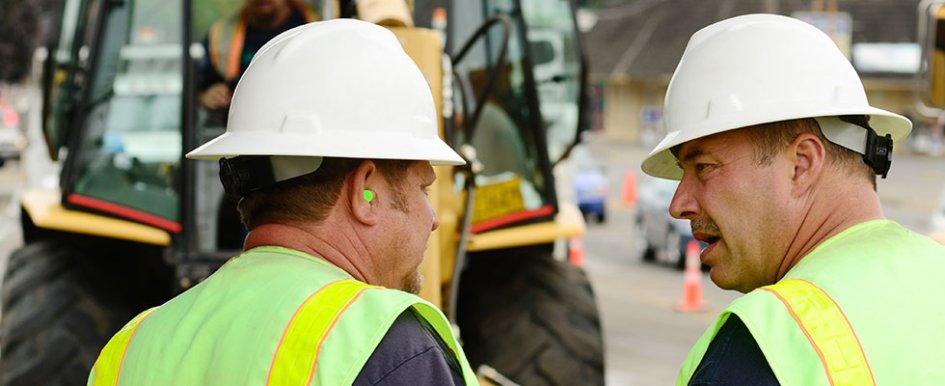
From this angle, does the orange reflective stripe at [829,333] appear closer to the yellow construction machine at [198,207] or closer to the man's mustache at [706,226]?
the man's mustache at [706,226]

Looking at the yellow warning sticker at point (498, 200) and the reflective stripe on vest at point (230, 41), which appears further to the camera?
the yellow warning sticker at point (498, 200)

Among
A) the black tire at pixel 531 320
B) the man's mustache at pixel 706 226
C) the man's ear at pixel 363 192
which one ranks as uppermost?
the man's ear at pixel 363 192

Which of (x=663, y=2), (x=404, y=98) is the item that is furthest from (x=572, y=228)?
(x=663, y=2)

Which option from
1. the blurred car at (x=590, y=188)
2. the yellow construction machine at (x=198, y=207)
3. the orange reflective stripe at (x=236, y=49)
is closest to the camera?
the yellow construction machine at (x=198, y=207)

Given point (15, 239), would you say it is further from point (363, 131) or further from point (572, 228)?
point (363, 131)

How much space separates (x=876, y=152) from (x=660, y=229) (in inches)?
686

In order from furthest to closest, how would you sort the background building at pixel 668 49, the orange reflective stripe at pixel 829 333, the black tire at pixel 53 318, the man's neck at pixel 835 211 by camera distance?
the background building at pixel 668 49
the black tire at pixel 53 318
the man's neck at pixel 835 211
the orange reflective stripe at pixel 829 333

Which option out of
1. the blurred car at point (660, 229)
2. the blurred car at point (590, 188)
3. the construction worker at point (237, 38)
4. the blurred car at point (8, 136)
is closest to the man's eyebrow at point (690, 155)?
the construction worker at point (237, 38)

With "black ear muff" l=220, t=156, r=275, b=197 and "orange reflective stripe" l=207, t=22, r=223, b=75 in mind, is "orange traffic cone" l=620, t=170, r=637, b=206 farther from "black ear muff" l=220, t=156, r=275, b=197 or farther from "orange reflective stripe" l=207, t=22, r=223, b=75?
"black ear muff" l=220, t=156, r=275, b=197

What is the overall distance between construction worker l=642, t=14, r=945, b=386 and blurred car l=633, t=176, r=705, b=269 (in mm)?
15319

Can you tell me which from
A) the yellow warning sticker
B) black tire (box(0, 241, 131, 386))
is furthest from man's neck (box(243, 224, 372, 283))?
the yellow warning sticker

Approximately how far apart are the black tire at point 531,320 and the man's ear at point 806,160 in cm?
366

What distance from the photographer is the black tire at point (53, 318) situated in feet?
20.1

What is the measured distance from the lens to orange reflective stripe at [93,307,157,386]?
2.97 m
